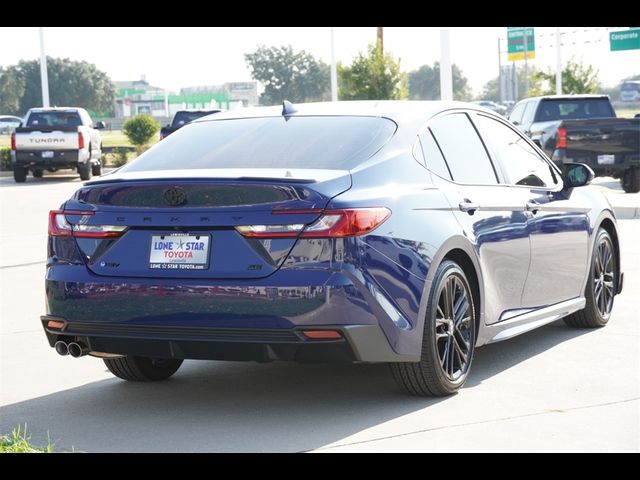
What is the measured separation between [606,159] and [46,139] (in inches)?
637

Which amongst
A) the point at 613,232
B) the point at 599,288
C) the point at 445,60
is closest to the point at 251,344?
the point at 599,288

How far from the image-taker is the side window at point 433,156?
6.46m

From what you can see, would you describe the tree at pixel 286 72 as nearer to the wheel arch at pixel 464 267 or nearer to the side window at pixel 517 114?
the side window at pixel 517 114

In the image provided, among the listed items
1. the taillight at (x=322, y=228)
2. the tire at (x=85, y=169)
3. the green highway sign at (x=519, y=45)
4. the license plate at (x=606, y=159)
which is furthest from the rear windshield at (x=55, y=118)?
the green highway sign at (x=519, y=45)

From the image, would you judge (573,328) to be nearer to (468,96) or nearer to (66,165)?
(66,165)

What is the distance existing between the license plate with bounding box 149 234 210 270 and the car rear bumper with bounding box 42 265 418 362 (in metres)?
0.09

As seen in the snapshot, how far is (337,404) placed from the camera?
6.22 metres

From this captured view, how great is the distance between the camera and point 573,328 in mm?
8586

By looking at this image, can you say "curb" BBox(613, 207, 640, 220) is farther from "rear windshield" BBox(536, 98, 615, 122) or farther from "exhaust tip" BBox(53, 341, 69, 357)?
"exhaust tip" BBox(53, 341, 69, 357)

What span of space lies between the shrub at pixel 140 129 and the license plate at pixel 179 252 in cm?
4053

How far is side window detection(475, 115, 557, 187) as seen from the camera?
7336 mm

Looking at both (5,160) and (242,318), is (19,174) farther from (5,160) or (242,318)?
(242,318)
